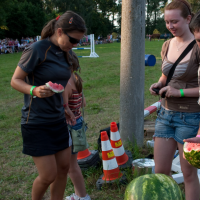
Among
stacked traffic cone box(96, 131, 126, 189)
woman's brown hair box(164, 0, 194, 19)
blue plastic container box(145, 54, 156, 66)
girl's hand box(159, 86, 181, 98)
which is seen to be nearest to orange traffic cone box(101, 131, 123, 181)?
stacked traffic cone box(96, 131, 126, 189)

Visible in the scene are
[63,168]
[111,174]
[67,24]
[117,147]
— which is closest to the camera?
[67,24]

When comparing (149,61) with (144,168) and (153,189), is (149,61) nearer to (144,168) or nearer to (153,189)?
(144,168)

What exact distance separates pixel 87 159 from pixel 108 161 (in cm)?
45

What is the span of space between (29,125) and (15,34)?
159 feet

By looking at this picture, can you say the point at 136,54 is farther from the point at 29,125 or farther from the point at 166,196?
the point at 166,196

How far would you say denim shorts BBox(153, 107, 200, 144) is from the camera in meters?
2.34

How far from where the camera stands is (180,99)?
2404 mm

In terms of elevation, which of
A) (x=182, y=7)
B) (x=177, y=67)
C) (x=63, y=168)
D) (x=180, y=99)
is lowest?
(x=63, y=168)

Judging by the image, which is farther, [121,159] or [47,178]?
[121,159]

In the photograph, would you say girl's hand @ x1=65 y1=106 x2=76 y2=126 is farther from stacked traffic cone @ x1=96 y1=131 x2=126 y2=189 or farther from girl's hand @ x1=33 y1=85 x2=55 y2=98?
girl's hand @ x1=33 y1=85 x2=55 y2=98

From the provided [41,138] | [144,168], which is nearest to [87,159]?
[144,168]

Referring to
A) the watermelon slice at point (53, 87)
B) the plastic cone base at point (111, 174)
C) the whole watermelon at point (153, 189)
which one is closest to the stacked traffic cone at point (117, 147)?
the plastic cone base at point (111, 174)

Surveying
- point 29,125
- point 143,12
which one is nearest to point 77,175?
point 29,125

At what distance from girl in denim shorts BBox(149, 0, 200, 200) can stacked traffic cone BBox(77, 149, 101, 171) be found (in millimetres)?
1400
